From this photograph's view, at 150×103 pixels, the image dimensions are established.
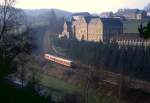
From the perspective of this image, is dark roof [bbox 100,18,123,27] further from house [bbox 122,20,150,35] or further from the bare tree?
the bare tree

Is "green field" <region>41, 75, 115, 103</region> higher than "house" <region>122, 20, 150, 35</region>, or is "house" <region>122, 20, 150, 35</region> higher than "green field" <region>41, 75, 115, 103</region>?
"house" <region>122, 20, 150, 35</region>

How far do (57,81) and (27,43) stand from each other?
48.6 feet

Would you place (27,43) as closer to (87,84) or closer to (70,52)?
(87,84)

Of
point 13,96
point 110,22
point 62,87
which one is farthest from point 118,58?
point 13,96

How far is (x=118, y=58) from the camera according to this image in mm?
28062

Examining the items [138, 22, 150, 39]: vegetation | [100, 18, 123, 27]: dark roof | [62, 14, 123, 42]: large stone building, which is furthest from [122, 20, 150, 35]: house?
[138, 22, 150, 39]: vegetation

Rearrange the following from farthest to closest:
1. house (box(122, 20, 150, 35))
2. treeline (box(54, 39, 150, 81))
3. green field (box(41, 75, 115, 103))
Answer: house (box(122, 20, 150, 35)) → treeline (box(54, 39, 150, 81)) → green field (box(41, 75, 115, 103))

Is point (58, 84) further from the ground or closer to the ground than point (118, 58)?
closer to the ground

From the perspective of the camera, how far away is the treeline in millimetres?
23922

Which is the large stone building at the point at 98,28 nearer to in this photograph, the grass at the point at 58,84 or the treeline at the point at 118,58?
the treeline at the point at 118,58

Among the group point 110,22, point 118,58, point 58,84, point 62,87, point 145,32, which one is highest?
point 145,32

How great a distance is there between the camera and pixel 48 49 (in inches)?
1719

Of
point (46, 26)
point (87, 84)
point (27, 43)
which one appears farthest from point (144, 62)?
point (46, 26)

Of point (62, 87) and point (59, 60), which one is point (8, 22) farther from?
A: point (59, 60)
